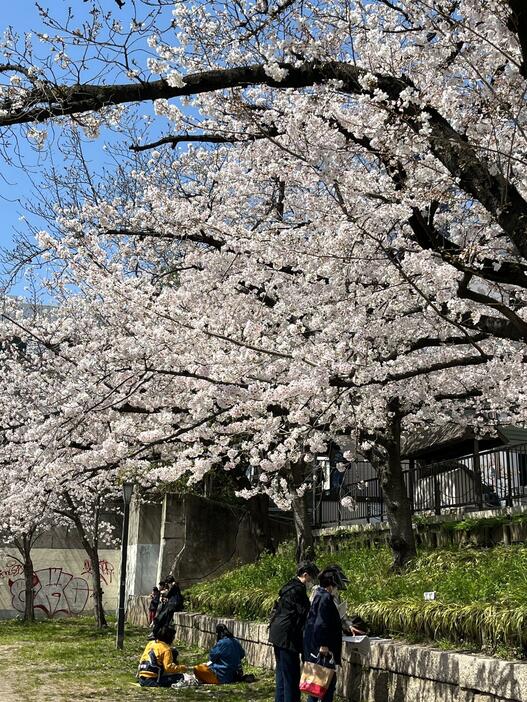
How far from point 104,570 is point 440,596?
1984cm

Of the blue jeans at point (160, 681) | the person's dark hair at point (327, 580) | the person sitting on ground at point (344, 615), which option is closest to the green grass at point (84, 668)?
the blue jeans at point (160, 681)

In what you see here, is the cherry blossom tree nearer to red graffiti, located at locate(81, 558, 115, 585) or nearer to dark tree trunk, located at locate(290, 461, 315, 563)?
dark tree trunk, located at locate(290, 461, 315, 563)

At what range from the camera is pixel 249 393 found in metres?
8.91

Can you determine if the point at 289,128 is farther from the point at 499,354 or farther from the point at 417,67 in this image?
the point at 499,354

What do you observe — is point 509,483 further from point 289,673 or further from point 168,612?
point 289,673

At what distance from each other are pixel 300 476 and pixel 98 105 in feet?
33.8

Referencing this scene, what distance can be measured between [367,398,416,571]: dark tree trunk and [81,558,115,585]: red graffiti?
16843 millimetres

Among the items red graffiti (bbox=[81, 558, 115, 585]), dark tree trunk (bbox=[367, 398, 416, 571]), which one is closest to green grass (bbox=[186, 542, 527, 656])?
dark tree trunk (bbox=[367, 398, 416, 571])

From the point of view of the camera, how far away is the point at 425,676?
8109 mm

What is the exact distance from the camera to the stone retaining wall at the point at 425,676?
7.09 metres

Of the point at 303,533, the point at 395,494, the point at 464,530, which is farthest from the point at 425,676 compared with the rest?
the point at 303,533

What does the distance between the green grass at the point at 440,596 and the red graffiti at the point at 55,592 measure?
1336 centimetres

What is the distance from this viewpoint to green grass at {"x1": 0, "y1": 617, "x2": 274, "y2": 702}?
10656mm

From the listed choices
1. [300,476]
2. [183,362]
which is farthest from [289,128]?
[300,476]
